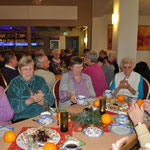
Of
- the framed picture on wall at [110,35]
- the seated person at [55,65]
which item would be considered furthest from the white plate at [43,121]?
the framed picture on wall at [110,35]

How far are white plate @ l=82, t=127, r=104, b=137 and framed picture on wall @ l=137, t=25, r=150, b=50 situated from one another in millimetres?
8394

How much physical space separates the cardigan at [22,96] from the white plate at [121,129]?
95cm

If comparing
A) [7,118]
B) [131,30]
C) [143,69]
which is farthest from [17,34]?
[7,118]

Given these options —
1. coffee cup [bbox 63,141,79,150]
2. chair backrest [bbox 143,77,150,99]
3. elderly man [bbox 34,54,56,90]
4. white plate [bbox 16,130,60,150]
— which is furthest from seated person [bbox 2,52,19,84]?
coffee cup [bbox 63,141,79,150]

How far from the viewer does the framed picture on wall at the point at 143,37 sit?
8930mm

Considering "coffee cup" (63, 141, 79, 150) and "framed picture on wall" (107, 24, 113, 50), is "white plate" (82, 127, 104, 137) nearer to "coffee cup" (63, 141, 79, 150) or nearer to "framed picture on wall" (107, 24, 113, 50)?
"coffee cup" (63, 141, 79, 150)

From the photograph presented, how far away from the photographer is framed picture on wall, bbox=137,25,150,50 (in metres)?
8.93

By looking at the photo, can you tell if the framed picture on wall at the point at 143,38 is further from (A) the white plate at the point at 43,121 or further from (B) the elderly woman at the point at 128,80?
(A) the white plate at the point at 43,121

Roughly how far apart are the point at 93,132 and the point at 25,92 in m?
1.03

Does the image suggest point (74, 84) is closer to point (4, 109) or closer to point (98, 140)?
point (4, 109)

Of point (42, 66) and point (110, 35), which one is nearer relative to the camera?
point (42, 66)

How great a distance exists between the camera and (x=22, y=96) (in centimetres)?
208

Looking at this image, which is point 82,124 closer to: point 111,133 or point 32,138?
point 111,133

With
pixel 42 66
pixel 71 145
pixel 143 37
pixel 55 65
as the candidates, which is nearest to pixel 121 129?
pixel 71 145
